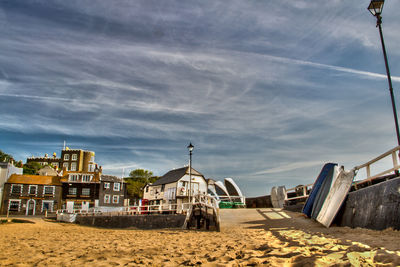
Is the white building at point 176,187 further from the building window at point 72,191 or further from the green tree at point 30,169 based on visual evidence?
the green tree at point 30,169

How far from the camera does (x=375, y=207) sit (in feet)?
26.1

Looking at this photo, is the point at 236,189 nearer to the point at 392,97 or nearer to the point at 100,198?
the point at 392,97

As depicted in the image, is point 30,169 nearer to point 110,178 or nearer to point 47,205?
point 47,205

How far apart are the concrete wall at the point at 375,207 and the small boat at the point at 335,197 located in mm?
288

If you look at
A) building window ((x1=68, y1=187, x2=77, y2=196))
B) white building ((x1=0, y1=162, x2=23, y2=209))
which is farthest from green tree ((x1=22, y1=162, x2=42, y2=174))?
building window ((x1=68, y1=187, x2=77, y2=196))

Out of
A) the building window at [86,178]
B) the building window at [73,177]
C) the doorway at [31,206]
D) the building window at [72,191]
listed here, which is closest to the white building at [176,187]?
the building window at [86,178]

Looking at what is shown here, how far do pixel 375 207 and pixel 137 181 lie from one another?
68.8m

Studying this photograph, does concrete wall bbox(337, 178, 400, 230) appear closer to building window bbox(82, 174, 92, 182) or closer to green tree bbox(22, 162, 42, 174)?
building window bbox(82, 174, 92, 182)

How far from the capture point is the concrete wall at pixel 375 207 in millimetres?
7012

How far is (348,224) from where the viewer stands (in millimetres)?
9703

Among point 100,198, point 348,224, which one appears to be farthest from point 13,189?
point 348,224

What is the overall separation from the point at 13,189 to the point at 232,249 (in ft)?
180

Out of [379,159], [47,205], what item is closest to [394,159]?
[379,159]

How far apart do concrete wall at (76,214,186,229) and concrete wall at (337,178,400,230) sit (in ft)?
37.6
